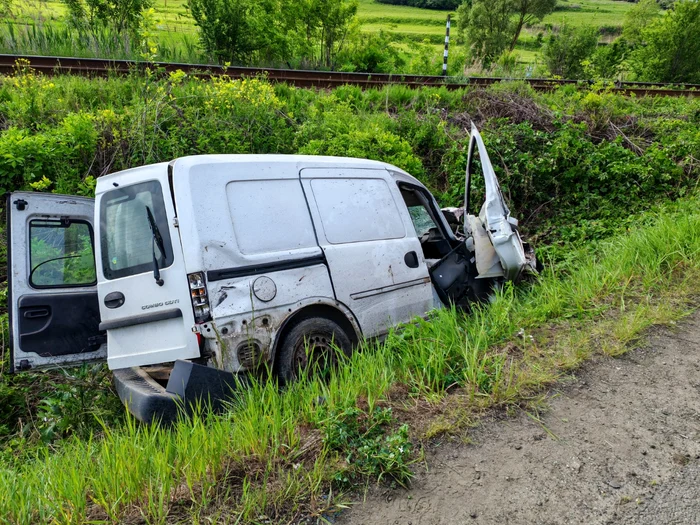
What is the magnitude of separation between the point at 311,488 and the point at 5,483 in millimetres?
1569

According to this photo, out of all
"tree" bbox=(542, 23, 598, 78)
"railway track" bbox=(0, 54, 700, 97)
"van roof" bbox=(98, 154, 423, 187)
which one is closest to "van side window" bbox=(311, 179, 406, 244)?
"van roof" bbox=(98, 154, 423, 187)

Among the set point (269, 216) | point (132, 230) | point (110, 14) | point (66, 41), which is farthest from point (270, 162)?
point (110, 14)

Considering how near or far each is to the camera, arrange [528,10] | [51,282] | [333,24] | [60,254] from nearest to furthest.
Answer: [51,282], [60,254], [333,24], [528,10]

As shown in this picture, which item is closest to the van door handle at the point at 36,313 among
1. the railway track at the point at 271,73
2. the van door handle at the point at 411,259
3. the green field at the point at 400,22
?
the van door handle at the point at 411,259

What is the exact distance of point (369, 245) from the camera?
489 centimetres

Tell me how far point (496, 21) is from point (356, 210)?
28001 millimetres

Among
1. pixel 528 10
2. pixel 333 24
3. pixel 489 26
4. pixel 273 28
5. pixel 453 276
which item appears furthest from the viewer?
pixel 528 10

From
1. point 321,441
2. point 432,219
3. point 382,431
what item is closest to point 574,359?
point 382,431

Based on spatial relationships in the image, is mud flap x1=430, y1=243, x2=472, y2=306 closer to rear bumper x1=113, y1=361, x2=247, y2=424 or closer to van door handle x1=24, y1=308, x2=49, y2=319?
rear bumper x1=113, y1=361, x2=247, y2=424

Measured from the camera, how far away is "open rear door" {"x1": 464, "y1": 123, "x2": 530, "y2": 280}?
5.20 m

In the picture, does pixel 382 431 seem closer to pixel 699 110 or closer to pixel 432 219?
pixel 432 219

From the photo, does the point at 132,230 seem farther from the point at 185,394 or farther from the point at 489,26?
the point at 489,26

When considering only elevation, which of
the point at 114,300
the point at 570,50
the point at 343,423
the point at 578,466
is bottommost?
the point at 578,466

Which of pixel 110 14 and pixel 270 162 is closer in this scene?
pixel 270 162
